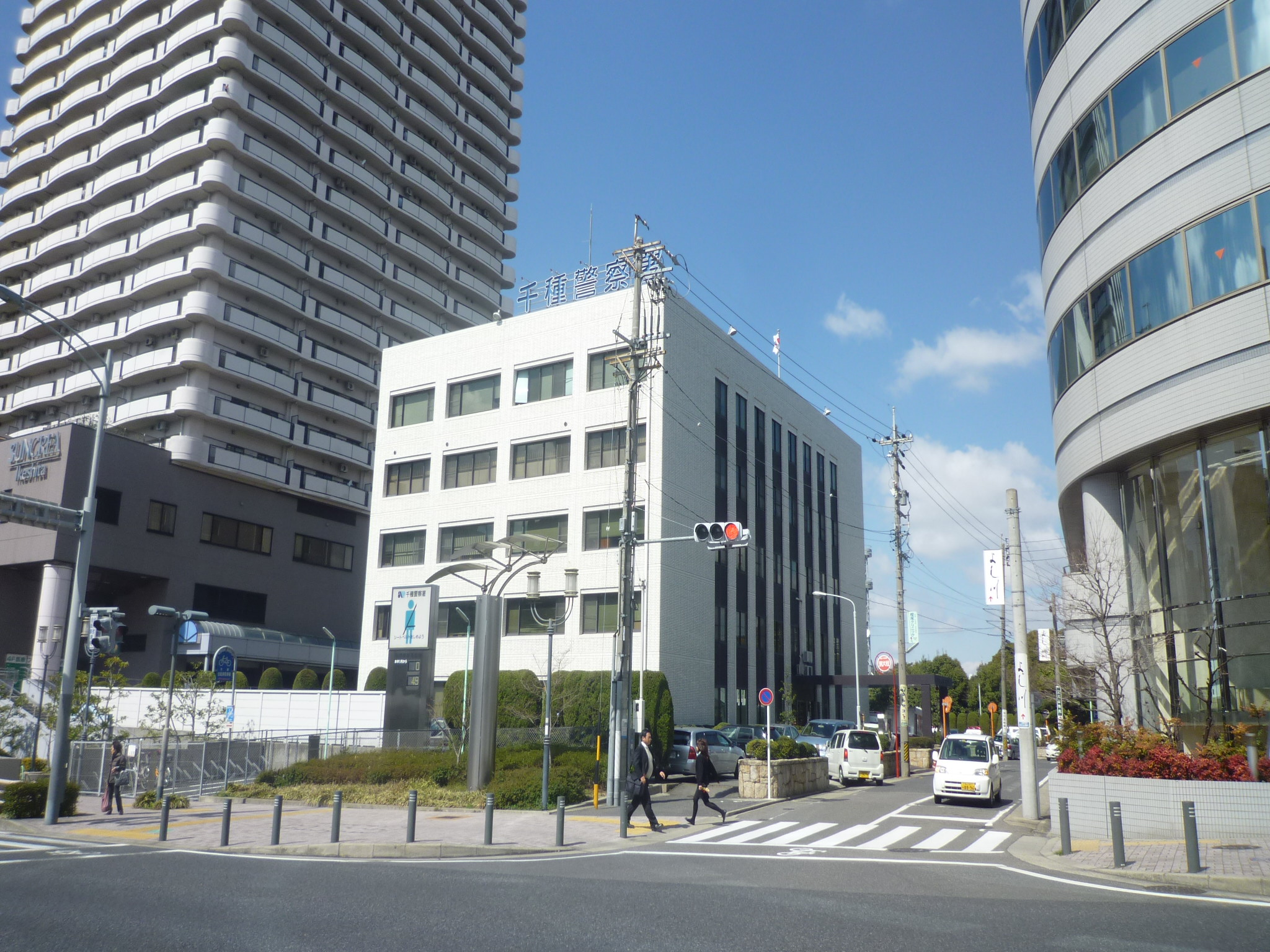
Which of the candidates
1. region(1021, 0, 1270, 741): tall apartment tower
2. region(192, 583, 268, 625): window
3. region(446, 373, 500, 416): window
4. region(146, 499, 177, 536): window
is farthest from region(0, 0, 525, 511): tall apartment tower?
region(1021, 0, 1270, 741): tall apartment tower

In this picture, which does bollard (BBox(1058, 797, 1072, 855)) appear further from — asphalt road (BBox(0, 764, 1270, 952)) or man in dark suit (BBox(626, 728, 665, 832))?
man in dark suit (BBox(626, 728, 665, 832))

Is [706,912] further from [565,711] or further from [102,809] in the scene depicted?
[565,711]

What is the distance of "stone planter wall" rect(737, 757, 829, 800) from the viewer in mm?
26891

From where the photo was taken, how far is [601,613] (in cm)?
4066

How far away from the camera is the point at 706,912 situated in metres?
10.5

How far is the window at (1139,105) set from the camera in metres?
20.3

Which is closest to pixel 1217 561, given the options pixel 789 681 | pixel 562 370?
pixel 562 370

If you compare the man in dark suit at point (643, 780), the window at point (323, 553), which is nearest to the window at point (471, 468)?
the window at point (323, 553)

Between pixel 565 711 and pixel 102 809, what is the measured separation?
17.8 metres

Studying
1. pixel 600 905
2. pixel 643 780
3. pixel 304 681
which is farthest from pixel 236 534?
pixel 600 905

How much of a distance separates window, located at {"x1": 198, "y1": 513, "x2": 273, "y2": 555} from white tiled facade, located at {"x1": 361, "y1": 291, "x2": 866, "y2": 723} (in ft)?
39.9

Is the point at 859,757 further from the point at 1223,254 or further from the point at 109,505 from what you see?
the point at 109,505

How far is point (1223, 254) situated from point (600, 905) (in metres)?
16.7

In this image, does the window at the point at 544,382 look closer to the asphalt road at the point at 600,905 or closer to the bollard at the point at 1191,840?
the asphalt road at the point at 600,905
